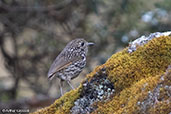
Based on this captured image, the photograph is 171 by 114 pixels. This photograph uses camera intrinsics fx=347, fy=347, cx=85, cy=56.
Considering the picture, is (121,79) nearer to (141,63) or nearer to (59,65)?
(141,63)

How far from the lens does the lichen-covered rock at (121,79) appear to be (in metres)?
3.65

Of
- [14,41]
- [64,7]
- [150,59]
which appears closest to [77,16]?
[64,7]

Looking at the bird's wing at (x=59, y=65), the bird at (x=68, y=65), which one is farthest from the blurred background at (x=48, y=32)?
the bird's wing at (x=59, y=65)

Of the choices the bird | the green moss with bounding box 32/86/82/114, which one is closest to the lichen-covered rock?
the green moss with bounding box 32/86/82/114

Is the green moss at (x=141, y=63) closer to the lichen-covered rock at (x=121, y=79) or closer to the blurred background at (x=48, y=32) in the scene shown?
the lichen-covered rock at (x=121, y=79)

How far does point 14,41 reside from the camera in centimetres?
999

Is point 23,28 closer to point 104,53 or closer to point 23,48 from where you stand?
point 23,48

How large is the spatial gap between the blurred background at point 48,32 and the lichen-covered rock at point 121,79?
4.84 meters

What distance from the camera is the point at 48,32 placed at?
31.8 feet

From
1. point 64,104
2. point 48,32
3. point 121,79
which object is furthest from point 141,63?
point 48,32

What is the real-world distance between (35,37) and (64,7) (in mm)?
1200

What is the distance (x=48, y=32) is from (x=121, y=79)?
6.17 meters

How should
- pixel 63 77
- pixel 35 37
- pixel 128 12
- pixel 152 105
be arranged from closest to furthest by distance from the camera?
pixel 152 105 → pixel 63 77 → pixel 128 12 → pixel 35 37

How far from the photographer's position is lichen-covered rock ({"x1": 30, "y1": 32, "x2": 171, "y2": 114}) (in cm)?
365
